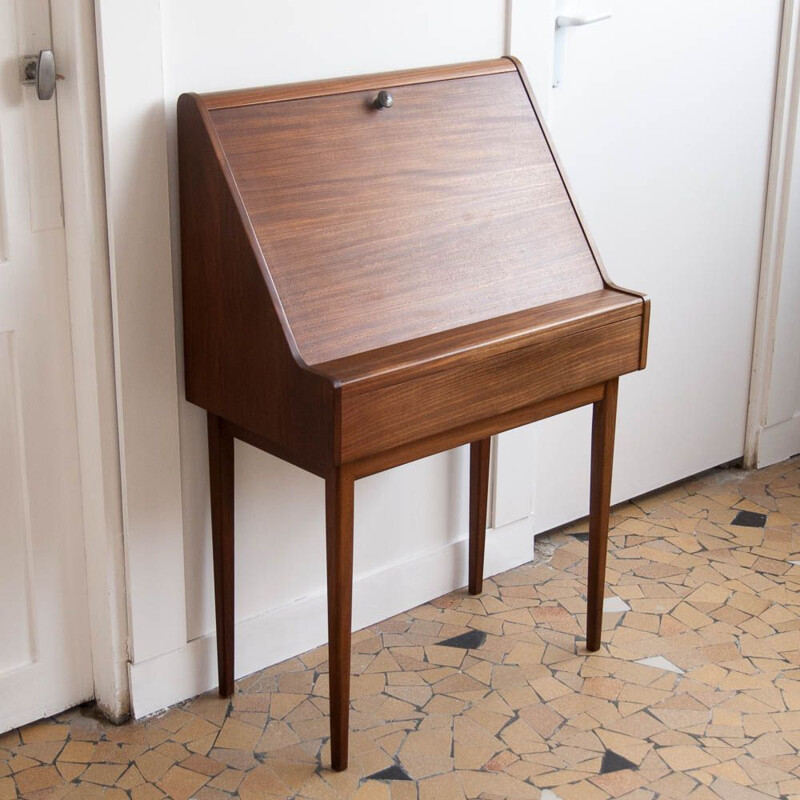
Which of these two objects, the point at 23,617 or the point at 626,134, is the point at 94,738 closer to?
the point at 23,617

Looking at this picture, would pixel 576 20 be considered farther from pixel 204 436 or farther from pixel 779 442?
pixel 779 442

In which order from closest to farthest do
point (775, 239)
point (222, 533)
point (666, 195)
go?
point (222, 533), point (666, 195), point (775, 239)

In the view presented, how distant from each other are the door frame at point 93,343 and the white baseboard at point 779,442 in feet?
6.86

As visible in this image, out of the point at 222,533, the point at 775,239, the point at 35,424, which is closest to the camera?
the point at 35,424

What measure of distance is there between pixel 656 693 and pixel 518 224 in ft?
3.28

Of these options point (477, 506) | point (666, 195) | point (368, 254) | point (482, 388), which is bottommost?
point (477, 506)

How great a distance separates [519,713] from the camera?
8.00ft

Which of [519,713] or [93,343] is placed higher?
[93,343]

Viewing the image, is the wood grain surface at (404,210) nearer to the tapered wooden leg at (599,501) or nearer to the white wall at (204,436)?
the white wall at (204,436)

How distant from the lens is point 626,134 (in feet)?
9.89

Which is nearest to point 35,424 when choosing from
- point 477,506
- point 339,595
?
point 339,595

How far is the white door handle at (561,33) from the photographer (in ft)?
8.95

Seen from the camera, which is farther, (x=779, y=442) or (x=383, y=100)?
(x=779, y=442)

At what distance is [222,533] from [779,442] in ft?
6.61
